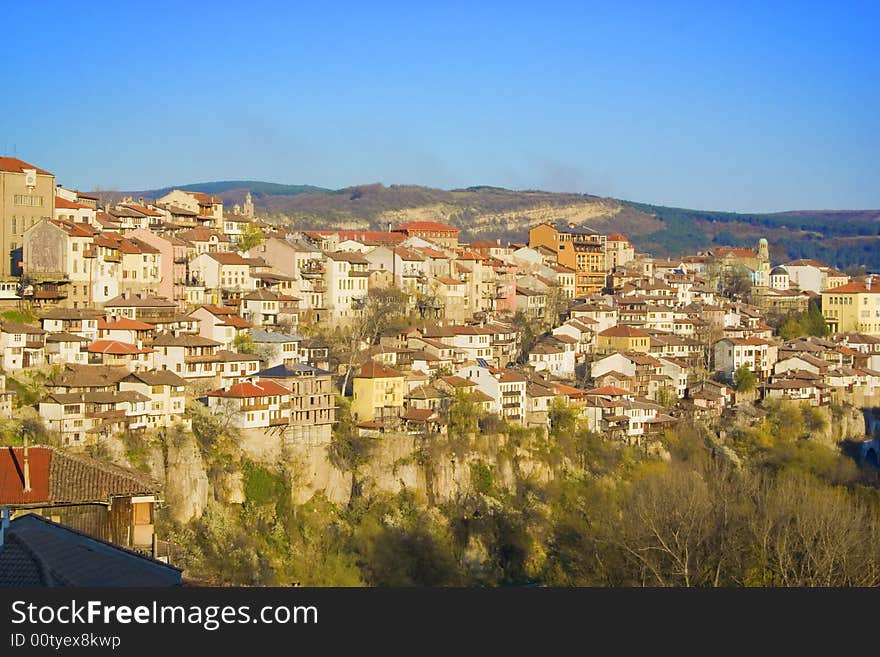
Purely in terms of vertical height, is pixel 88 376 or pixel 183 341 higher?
pixel 183 341

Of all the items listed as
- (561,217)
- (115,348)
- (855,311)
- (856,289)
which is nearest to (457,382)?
(115,348)

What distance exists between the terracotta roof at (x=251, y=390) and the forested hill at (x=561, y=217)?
7443 centimetres

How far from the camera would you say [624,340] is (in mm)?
52469

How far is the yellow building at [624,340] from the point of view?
5244cm

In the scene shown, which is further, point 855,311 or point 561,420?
point 855,311

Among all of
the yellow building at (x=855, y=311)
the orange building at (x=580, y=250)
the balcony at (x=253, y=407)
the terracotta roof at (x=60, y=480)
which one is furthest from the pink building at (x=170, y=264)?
the yellow building at (x=855, y=311)

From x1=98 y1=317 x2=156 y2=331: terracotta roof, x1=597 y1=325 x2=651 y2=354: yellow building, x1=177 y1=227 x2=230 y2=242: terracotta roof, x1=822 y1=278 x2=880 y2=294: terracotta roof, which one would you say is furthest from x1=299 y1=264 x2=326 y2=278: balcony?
x1=822 y1=278 x2=880 y2=294: terracotta roof

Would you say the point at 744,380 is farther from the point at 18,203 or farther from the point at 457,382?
the point at 18,203

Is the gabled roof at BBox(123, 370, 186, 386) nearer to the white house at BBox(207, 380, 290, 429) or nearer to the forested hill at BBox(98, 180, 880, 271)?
the white house at BBox(207, 380, 290, 429)

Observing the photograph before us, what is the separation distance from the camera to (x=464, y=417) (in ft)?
133

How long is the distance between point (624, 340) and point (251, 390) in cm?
2010

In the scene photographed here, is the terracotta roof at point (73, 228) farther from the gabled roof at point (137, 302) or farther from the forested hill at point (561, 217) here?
the forested hill at point (561, 217)

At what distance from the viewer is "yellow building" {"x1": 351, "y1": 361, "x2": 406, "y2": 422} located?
39.4m

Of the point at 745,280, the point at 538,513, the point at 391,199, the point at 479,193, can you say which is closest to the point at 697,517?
the point at 538,513
